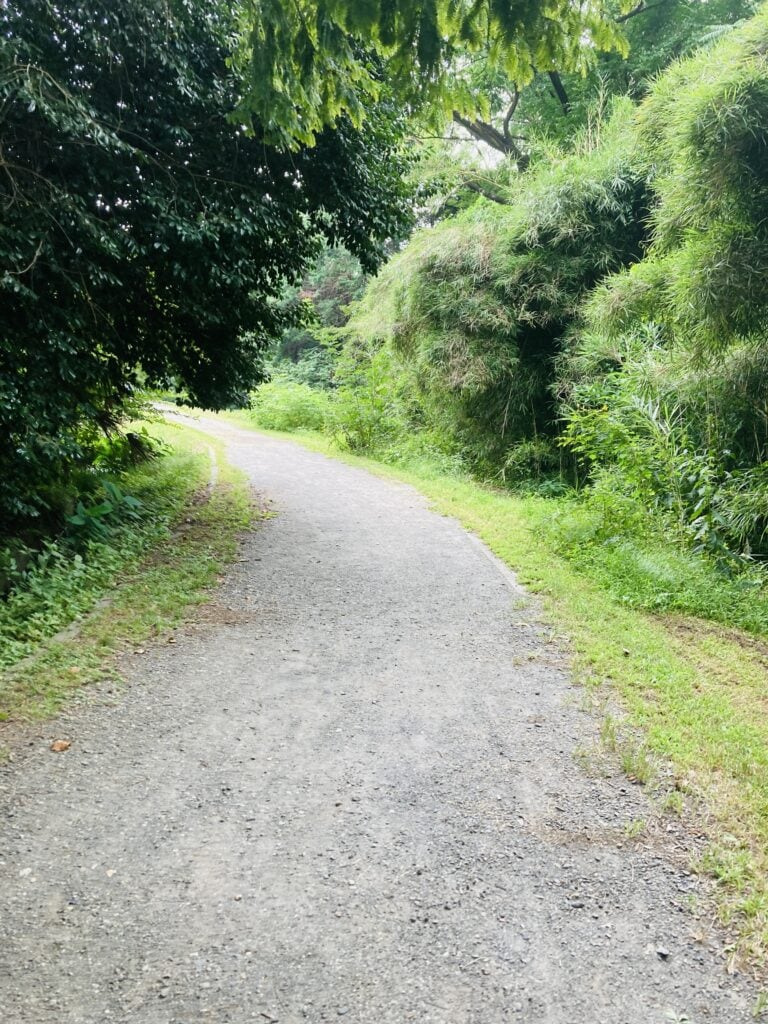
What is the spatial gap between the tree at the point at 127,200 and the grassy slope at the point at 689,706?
374 cm

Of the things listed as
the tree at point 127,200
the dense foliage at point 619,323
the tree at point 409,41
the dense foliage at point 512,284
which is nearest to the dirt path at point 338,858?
the tree at point 127,200

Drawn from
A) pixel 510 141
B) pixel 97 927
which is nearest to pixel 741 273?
pixel 97 927

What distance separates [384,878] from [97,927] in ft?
3.15

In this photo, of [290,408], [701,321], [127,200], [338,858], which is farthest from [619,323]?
[290,408]

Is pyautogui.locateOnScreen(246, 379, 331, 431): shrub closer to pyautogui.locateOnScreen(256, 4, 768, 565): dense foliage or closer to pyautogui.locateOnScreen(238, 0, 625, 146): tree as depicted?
pyautogui.locateOnScreen(256, 4, 768, 565): dense foliage

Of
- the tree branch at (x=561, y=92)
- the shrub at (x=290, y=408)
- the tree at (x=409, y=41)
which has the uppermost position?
the tree branch at (x=561, y=92)

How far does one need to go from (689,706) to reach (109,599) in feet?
12.8

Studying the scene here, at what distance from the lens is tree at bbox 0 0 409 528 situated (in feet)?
13.4

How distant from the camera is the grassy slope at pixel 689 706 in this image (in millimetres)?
2312

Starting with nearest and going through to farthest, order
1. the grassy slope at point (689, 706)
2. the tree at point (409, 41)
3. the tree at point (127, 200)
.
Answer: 1. the grassy slope at point (689, 706)
2. the tree at point (409, 41)
3. the tree at point (127, 200)

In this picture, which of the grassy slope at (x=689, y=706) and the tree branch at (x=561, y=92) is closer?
the grassy slope at (x=689, y=706)

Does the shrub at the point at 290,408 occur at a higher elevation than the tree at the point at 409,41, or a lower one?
lower

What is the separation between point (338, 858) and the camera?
92.7 inches

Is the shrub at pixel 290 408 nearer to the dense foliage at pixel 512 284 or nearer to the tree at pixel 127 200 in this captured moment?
the dense foliage at pixel 512 284
